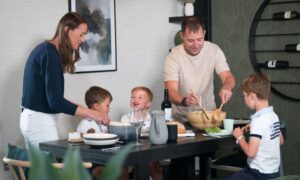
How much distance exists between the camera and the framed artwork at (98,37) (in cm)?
432

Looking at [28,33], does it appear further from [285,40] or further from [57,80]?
[285,40]

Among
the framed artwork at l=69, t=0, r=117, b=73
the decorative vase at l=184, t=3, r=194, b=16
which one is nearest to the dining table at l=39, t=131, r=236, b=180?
the framed artwork at l=69, t=0, r=117, b=73

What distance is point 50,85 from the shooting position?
9.62ft

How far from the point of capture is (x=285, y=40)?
4680mm

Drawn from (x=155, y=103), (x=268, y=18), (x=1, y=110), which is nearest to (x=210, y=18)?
(x=268, y=18)

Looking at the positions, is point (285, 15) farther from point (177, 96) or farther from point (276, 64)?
point (177, 96)

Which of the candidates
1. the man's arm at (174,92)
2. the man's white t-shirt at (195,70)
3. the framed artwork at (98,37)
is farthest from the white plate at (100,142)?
the framed artwork at (98,37)

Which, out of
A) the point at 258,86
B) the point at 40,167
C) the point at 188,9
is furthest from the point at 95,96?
the point at 40,167

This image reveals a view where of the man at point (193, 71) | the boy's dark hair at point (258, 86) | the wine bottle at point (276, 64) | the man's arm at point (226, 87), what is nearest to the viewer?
the boy's dark hair at point (258, 86)

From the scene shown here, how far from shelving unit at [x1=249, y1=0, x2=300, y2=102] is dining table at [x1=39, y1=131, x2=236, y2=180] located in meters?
1.76

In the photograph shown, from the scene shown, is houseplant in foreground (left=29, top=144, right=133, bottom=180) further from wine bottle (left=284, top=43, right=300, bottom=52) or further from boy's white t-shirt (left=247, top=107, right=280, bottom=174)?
wine bottle (left=284, top=43, right=300, bottom=52)

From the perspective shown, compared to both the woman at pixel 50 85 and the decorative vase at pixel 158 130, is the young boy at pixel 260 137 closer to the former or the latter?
the decorative vase at pixel 158 130

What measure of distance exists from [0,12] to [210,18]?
2271mm

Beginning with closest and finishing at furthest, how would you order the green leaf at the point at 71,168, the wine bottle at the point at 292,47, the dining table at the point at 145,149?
the green leaf at the point at 71,168
the dining table at the point at 145,149
the wine bottle at the point at 292,47
